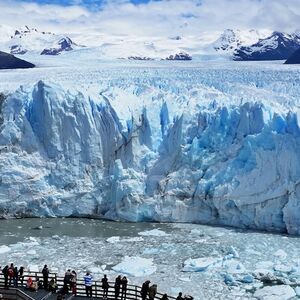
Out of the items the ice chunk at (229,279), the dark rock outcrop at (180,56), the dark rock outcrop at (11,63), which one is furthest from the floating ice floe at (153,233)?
the dark rock outcrop at (180,56)

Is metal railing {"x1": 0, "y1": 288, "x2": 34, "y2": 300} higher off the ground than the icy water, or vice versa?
metal railing {"x1": 0, "y1": 288, "x2": 34, "y2": 300}

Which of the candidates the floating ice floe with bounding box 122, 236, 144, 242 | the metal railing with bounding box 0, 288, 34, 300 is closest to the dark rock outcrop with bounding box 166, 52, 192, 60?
the floating ice floe with bounding box 122, 236, 144, 242

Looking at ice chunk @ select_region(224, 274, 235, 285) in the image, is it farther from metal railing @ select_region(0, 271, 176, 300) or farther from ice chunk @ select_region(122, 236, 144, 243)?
ice chunk @ select_region(122, 236, 144, 243)

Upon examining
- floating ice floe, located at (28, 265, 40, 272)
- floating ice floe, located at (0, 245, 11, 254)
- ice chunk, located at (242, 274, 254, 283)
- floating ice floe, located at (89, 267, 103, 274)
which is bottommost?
floating ice floe, located at (0, 245, 11, 254)

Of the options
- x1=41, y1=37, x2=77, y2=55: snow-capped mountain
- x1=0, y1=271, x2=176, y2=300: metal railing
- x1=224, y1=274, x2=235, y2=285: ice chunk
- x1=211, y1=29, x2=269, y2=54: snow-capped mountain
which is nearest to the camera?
x1=0, y1=271, x2=176, y2=300: metal railing

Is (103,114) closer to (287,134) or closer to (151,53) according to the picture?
(287,134)

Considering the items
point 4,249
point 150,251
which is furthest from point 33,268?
point 150,251

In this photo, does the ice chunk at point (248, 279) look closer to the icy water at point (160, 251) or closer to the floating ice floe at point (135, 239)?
the icy water at point (160, 251)

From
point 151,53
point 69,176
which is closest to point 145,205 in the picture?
point 69,176
